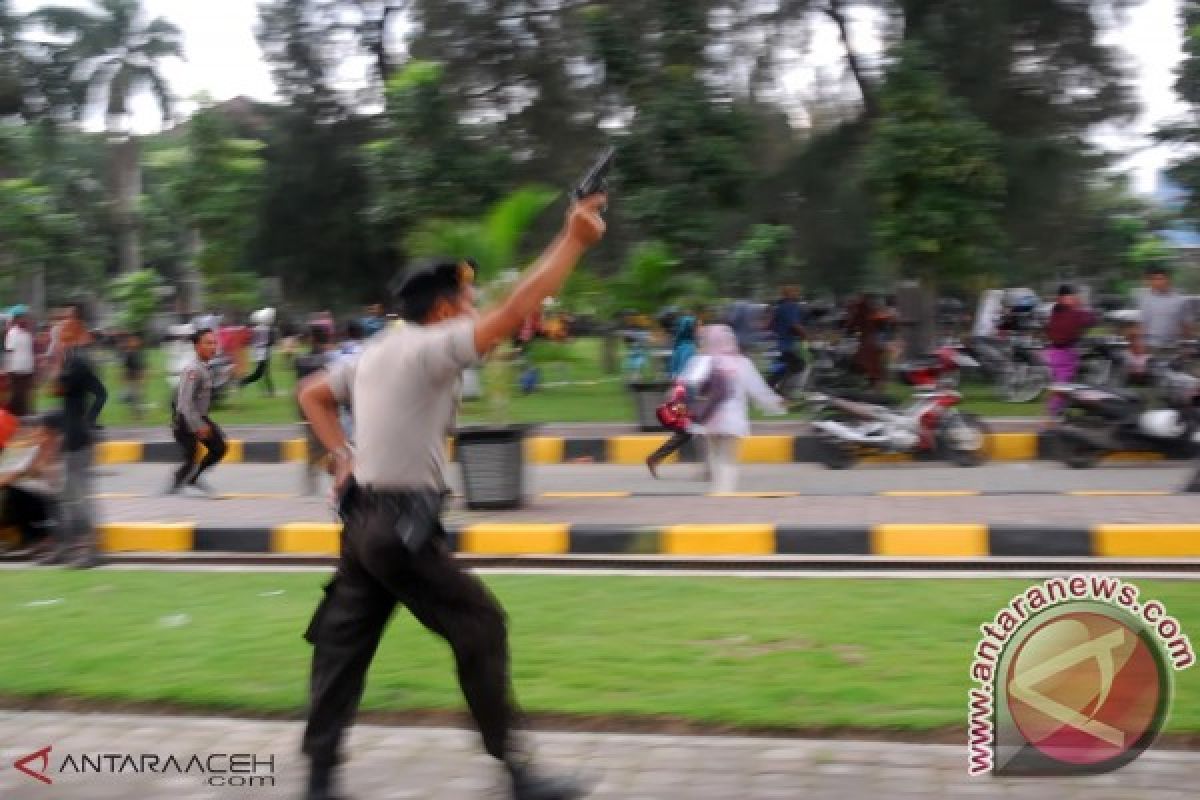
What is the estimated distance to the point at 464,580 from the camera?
147 inches

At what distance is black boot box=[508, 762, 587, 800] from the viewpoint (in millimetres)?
3725

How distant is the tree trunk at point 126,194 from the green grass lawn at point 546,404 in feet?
46.9

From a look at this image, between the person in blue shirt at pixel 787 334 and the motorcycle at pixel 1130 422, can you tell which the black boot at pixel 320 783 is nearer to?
the motorcycle at pixel 1130 422

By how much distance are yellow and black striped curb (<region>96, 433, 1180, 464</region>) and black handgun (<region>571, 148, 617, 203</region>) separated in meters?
8.80

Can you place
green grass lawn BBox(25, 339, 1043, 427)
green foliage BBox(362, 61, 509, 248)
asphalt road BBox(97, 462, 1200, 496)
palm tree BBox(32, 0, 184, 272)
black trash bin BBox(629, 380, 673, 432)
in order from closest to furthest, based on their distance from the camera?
asphalt road BBox(97, 462, 1200, 496) → black trash bin BBox(629, 380, 673, 432) → green grass lawn BBox(25, 339, 1043, 427) → green foliage BBox(362, 61, 509, 248) → palm tree BBox(32, 0, 184, 272)

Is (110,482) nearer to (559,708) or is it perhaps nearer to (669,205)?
(669,205)

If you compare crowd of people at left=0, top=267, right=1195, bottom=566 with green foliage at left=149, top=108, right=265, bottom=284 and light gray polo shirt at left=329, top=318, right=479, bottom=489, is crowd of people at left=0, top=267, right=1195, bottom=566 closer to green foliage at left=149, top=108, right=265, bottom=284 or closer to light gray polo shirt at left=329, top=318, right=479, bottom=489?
light gray polo shirt at left=329, top=318, right=479, bottom=489

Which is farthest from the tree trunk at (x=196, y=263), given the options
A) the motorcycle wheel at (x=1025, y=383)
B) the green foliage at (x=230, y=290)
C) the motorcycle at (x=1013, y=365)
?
the motorcycle wheel at (x=1025, y=383)

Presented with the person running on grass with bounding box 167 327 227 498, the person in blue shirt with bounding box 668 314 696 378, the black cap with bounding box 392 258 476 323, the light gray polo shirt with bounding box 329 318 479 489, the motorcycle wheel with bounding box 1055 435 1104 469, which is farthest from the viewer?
the person in blue shirt with bounding box 668 314 696 378

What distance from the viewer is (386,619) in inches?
153

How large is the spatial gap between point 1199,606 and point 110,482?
10142 mm

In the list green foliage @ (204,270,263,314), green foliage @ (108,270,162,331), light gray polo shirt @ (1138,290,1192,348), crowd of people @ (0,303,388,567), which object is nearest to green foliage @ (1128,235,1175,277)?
light gray polo shirt @ (1138,290,1192,348)

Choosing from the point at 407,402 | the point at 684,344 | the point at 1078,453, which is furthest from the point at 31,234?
the point at 407,402

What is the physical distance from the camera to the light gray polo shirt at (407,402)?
3588 mm
